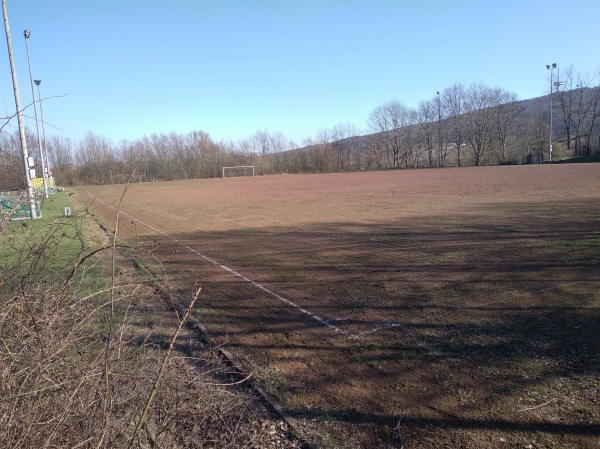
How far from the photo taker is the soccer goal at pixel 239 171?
102 metres

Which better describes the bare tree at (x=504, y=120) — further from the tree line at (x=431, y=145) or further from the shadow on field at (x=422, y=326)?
the shadow on field at (x=422, y=326)

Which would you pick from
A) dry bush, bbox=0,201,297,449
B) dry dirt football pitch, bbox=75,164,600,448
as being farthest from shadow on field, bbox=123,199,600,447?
dry bush, bbox=0,201,297,449

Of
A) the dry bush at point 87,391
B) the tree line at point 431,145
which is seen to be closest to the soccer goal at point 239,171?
the tree line at point 431,145

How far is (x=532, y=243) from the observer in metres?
10.9

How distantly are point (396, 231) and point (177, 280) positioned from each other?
7.71 m

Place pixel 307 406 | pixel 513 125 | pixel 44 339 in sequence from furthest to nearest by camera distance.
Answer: pixel 513 125 < pixel 307 406 < pixel 44 339

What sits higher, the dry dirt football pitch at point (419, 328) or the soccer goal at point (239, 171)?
the soccer goal at point (239, 171)

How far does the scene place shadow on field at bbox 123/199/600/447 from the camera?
156 inches

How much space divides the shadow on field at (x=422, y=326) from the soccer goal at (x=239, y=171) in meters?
91.6

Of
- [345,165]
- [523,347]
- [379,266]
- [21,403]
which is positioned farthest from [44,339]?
[345,165]

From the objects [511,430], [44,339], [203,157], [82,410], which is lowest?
[511,430]

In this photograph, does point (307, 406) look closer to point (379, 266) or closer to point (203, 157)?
point (379, 266)

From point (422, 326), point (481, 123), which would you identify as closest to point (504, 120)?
point (481, 123)

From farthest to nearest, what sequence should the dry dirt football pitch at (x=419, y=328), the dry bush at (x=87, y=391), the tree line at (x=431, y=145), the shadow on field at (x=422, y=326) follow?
the tree line at (x=431, y=145)
the shadow on field at (x=422, y=326)
the dry dirt football pitch at (x=419, y=328)
the dry bush at (x=87, y=391)
